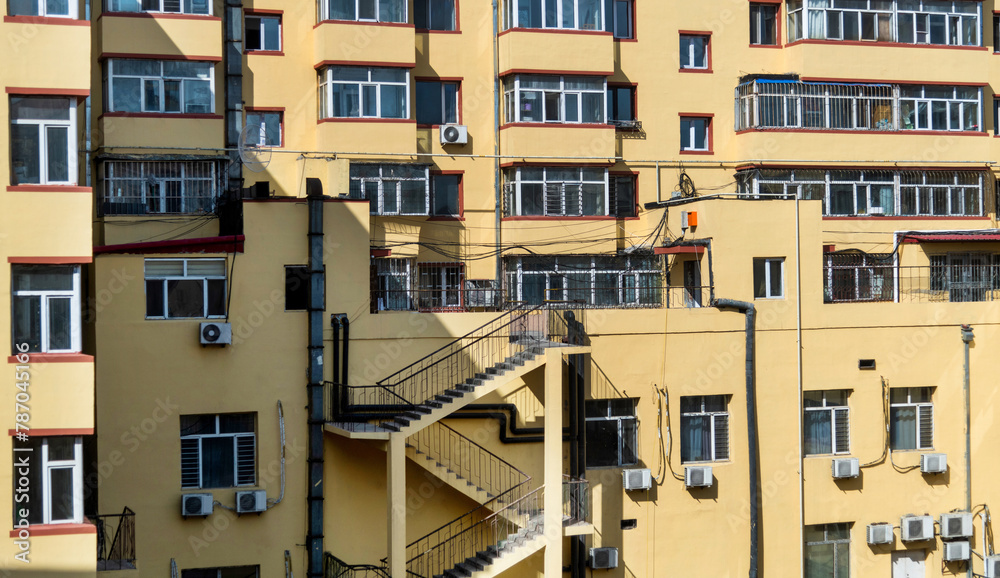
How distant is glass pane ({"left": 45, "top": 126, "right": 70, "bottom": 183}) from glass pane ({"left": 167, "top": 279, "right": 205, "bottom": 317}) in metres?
5.39

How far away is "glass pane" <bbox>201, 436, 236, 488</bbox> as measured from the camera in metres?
25.8

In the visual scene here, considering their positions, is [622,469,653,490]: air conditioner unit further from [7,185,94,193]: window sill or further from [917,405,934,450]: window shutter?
[7,185,94,193]: window sill

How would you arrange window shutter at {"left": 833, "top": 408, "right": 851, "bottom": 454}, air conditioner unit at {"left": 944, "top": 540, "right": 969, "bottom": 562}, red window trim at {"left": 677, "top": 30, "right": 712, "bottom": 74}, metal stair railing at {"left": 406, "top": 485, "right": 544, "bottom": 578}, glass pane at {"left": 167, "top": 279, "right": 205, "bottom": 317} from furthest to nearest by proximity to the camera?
1. red window trim at {"left": 677, "top": 30, "right": 712, "bottom": 74}
2. air conditioner unit at {"left": 944, "top": 540, "right": 969, "bottom": 562}
3. window shutter at {"left": 833, "top": 408, "right": 851, "bottom": 454}
4. metal stair railing at {"left": 406, "top": 485, "right": 544, "bottom": 578}
5. glass pane at {"left": 167, "top": 279, "right": 205, "bottom": 317}

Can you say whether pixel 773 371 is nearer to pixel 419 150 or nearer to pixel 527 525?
pixel 527 525

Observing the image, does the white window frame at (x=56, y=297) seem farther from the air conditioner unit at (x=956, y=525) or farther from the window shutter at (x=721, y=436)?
the air conditioner unit at (x=956, y=525)

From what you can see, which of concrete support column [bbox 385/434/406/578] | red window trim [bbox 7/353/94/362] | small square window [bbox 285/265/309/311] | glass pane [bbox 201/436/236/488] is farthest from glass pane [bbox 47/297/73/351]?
concrete support column [bbox 385/434/406/578]

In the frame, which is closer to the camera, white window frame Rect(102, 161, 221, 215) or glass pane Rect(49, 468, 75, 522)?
glass pane Rect(49, 468, 75, 522)

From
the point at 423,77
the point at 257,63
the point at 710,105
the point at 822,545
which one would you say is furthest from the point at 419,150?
the point at 822,545

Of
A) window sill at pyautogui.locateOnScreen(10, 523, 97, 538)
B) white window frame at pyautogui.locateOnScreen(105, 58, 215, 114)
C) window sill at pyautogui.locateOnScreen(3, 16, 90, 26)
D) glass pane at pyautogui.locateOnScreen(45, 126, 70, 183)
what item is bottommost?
window sill at pyautogui.locateOnScreen(10, 523, 97, 538)

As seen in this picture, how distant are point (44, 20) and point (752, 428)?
16566 millimetres

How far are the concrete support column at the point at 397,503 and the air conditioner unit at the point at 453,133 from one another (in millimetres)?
12869

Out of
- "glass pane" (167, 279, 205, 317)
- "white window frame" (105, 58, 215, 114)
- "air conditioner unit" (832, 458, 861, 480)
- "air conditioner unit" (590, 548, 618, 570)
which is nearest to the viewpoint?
"glass pane" (167, 279, 205, 317)

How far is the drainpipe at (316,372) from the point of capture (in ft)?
84.5

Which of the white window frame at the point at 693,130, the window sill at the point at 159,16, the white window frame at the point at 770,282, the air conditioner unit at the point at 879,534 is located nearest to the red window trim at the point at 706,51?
the white window frame at the point at 693,130
